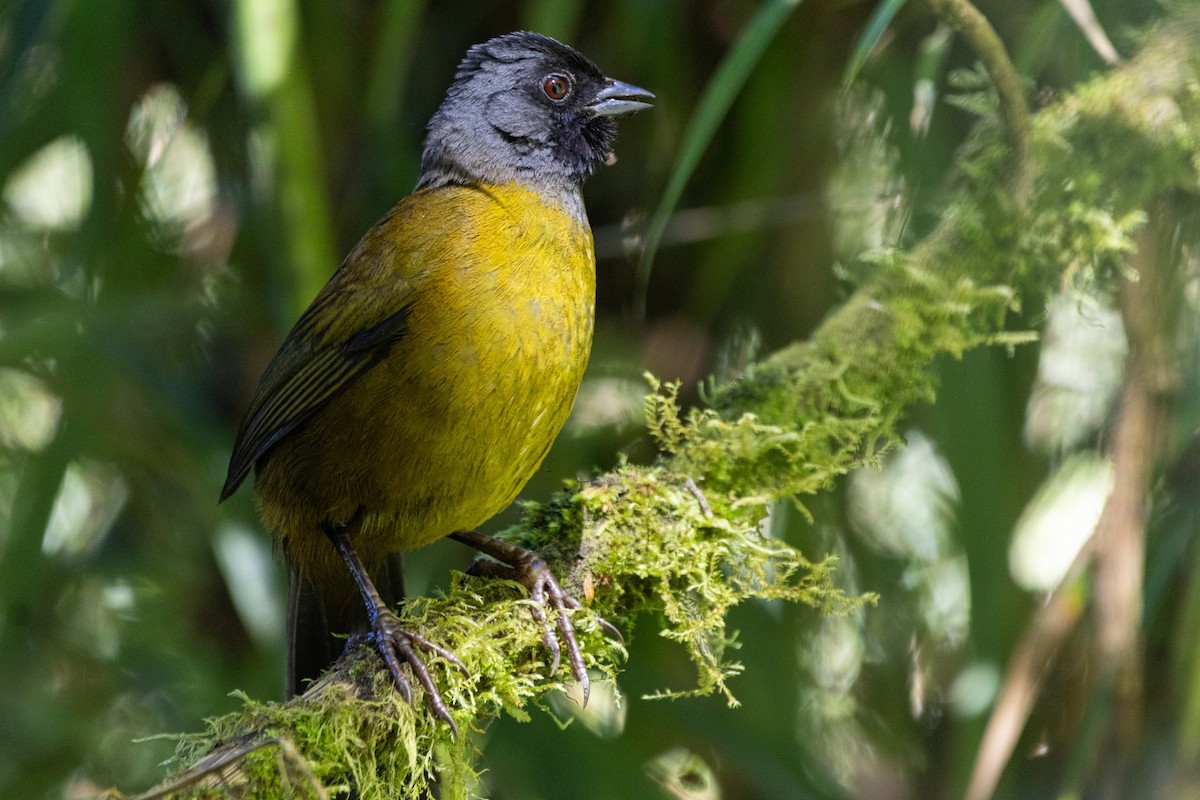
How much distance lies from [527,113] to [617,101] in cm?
24

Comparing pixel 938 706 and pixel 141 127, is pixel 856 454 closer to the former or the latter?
pixel 938 706

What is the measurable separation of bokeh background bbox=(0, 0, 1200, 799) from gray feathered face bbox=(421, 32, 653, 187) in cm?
40

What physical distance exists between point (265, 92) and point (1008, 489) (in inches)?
86.3

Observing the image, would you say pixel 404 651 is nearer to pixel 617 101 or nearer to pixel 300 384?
pixel 300 384

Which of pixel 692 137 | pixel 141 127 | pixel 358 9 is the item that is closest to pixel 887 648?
pixel 692 137

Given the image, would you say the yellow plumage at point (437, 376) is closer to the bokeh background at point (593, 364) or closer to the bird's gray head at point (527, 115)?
the bird's gray head at point (527, 115)

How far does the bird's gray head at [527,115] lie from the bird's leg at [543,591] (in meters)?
0.89

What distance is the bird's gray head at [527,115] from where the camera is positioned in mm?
2973

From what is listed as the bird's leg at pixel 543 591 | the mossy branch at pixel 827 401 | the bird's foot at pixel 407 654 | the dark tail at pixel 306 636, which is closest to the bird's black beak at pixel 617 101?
the mossy branch at pixel 827 401

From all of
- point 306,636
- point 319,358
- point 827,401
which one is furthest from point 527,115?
point 306,636

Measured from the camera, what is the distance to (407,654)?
2.18 meters

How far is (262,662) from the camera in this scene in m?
3.90

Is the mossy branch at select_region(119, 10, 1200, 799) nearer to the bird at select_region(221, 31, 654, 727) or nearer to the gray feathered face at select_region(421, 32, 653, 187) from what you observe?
the bird at select_region(221, 31, 654, 727)

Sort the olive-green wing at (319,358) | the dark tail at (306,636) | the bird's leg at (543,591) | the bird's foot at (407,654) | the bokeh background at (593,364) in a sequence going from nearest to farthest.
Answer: the bird's foot at (407,654)
the bird's leg at (543,591)
the olive-green wing at (319,358)
the dark tail at (306,636)
the bokeh background at (593,364)
